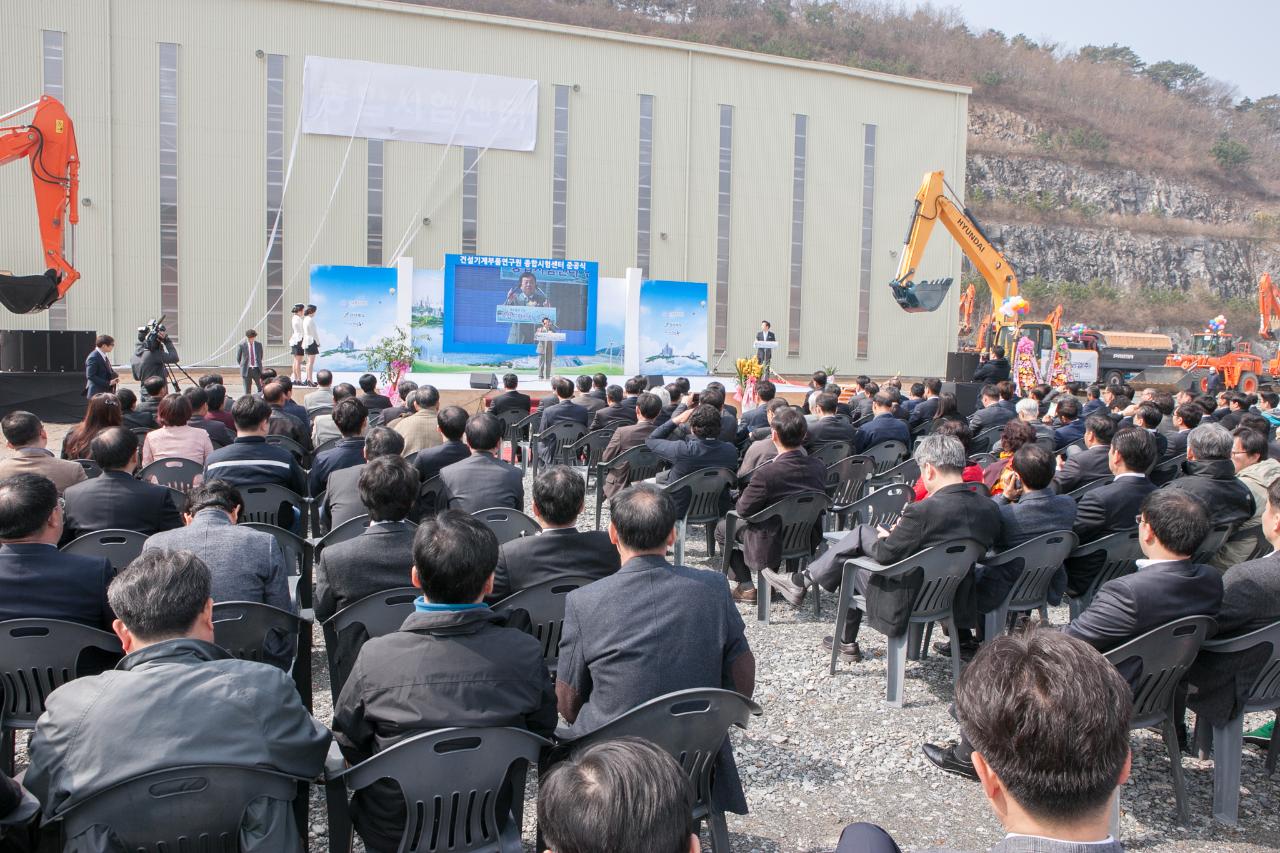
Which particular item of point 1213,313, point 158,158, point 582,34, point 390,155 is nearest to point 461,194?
point 390,155

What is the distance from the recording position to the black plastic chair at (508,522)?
14.7ft

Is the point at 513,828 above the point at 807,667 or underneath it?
above

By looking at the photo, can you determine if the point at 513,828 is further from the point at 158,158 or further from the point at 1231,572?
the point at 158,158

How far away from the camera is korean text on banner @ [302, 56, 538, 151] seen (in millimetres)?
22281

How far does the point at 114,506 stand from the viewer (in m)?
4.11

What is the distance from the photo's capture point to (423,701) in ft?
7.39

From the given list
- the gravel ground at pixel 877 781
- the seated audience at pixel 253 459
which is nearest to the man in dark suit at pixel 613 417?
the seated audience at pixel 253 459

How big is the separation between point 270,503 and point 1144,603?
420 cm

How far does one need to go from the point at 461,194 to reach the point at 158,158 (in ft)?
22.6

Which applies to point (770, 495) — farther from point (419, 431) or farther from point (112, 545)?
point (112, 545)

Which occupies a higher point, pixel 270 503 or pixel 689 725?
pixel 270 503

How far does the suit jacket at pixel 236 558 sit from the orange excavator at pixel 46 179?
1352cm

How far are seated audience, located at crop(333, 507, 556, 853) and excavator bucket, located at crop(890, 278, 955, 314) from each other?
16581mm

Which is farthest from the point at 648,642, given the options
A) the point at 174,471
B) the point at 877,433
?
the point at 877,433
